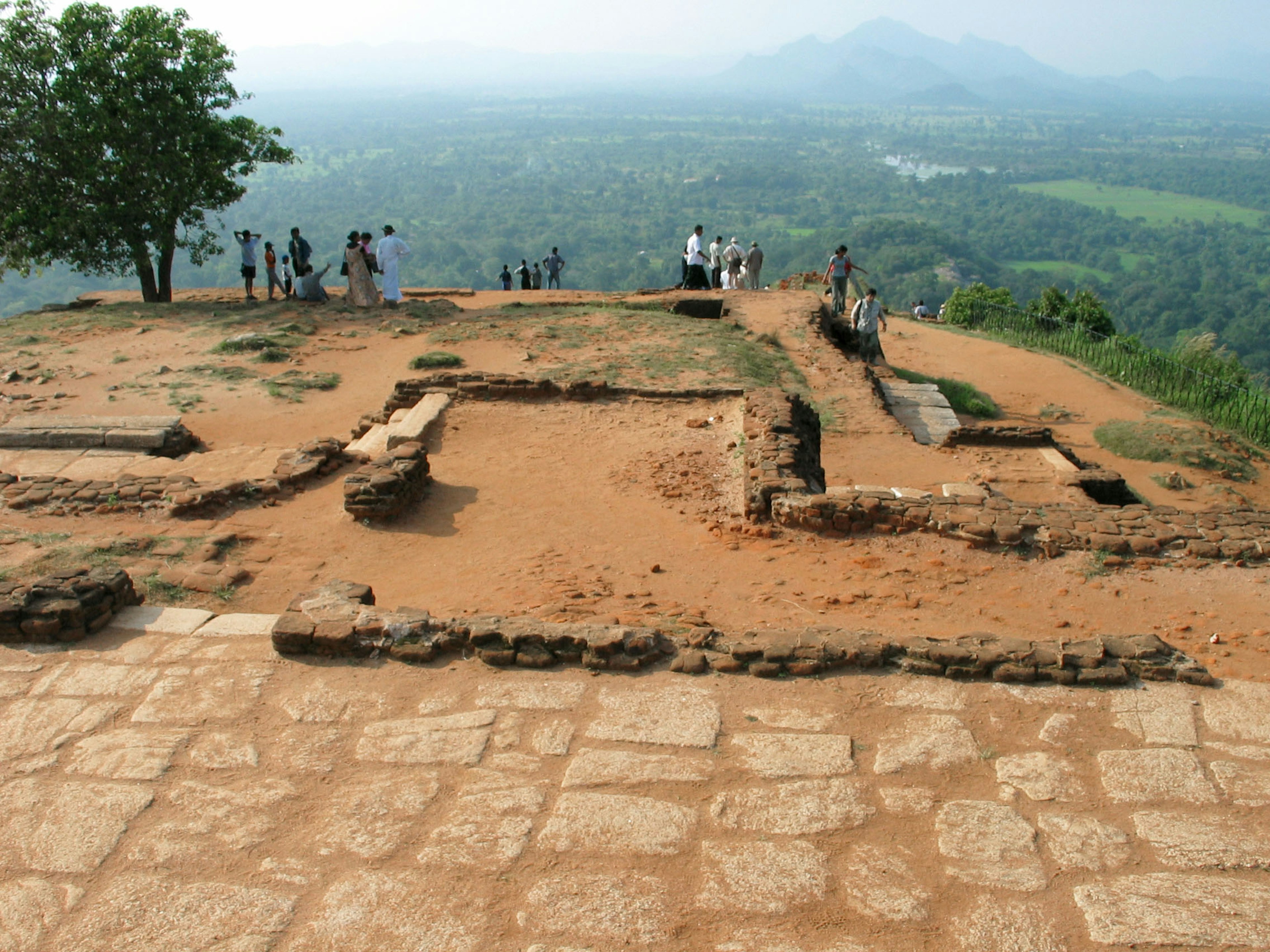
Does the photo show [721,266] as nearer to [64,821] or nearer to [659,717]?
[659,717]

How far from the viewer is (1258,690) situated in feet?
14.7

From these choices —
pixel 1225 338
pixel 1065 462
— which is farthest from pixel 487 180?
pixel 1065 462

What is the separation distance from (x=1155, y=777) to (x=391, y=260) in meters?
14.9

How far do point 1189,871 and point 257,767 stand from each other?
380 centimetres

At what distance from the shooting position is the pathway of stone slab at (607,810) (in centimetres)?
312

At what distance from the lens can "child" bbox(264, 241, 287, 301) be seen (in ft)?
58.3

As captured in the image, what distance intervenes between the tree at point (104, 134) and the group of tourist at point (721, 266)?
9.89 metres

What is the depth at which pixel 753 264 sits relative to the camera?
21062mm

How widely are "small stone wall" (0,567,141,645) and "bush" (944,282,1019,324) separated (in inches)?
896

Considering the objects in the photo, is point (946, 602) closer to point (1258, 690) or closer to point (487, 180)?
point (1258, 690)

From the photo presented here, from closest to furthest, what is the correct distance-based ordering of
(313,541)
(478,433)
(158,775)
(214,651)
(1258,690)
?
1. (158,775)
2. (1258,690)
3. (214,651)
4. (313,541)
5. (478,433)

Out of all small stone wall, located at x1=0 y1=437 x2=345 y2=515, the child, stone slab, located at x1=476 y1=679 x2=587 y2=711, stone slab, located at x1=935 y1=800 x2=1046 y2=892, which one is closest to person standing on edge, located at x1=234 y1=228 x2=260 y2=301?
the child

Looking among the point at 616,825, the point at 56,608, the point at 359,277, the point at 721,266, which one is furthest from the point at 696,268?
the point at 616,825

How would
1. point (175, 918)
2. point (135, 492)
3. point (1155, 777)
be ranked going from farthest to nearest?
point (135, 492), point (1155, 777), point (175, 918)
